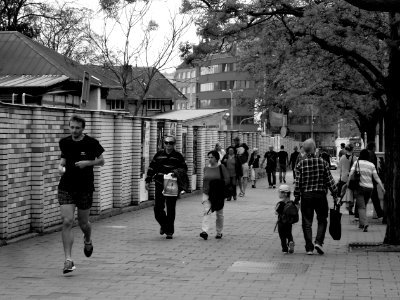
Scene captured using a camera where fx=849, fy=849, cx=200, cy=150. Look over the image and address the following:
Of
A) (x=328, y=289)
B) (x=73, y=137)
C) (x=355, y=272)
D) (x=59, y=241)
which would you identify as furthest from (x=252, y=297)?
(x=59, y=241)

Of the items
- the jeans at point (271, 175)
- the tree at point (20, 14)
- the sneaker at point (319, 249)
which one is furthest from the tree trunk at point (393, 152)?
the tree at point (20, 14)

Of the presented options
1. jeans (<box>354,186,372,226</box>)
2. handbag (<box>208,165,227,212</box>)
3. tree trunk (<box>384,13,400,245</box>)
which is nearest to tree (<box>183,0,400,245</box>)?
tree trunk (<box>384,13,400,245</box>)

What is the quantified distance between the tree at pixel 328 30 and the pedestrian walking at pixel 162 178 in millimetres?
2215

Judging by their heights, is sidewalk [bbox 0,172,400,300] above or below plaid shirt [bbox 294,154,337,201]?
below

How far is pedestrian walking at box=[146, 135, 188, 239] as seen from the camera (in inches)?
570

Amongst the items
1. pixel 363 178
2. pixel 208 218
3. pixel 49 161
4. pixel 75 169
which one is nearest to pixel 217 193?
pixel 208 218

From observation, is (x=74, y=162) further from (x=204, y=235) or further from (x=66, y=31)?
(x=66, y=31)

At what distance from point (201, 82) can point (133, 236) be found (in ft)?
452

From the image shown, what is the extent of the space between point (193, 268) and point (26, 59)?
30.9 meters

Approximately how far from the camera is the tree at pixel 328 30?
44.4ft

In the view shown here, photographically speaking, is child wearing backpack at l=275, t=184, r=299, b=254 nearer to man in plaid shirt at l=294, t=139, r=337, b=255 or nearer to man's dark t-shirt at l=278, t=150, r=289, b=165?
man in plaid shirt at l=294, t=139, r=337, b=255

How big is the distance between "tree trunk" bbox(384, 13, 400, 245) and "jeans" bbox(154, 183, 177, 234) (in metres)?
3.57

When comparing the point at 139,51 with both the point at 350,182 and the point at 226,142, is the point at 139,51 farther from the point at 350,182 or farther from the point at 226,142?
the point at 350,182

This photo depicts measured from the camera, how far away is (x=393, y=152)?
1361 cm
